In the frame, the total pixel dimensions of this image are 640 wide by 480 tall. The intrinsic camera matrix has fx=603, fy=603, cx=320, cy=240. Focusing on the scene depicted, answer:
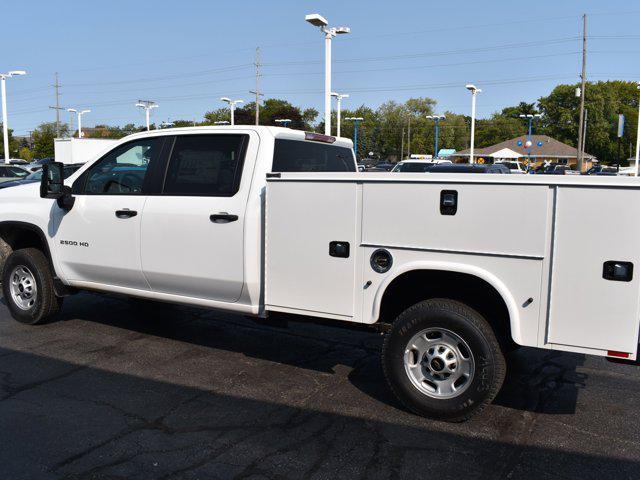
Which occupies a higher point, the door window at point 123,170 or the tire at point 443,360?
the door window at point 123,170

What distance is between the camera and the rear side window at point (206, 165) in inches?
201

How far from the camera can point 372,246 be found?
4.31m

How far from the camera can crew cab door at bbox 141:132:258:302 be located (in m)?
4.98

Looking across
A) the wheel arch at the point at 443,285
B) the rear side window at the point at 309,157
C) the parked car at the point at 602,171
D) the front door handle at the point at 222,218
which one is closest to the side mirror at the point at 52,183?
the front door handle at the point at 222,218

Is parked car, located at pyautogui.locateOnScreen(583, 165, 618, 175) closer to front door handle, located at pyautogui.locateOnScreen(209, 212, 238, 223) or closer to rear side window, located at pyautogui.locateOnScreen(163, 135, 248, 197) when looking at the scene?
rear side window, located at pyautogui.locateOnScreen(163, 135, 248, 197)

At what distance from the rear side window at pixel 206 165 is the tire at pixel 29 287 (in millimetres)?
1974

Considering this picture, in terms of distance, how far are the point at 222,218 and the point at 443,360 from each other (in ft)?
6.88

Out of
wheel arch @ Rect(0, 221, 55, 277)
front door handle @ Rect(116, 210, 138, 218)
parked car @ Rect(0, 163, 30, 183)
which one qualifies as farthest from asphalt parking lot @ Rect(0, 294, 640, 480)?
parked car @ Rect(0, 163, 30, 183)

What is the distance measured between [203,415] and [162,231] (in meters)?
1.76

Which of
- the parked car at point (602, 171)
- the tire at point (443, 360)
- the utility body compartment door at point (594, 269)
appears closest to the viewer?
the utility body compartment door at point (594, 269)

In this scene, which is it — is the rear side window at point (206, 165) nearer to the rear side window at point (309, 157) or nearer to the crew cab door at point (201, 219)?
the crew cab door at point (201, 219)

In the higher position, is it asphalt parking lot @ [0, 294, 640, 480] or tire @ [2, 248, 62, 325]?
tire @ [2, 248, 62, 325]

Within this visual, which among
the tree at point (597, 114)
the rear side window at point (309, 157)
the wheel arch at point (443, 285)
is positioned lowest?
the wheel arch at point (443, 285)

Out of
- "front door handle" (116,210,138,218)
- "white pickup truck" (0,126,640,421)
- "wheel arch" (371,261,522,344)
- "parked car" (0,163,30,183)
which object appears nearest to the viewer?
"white pickup truck" (0,126,640,421)
